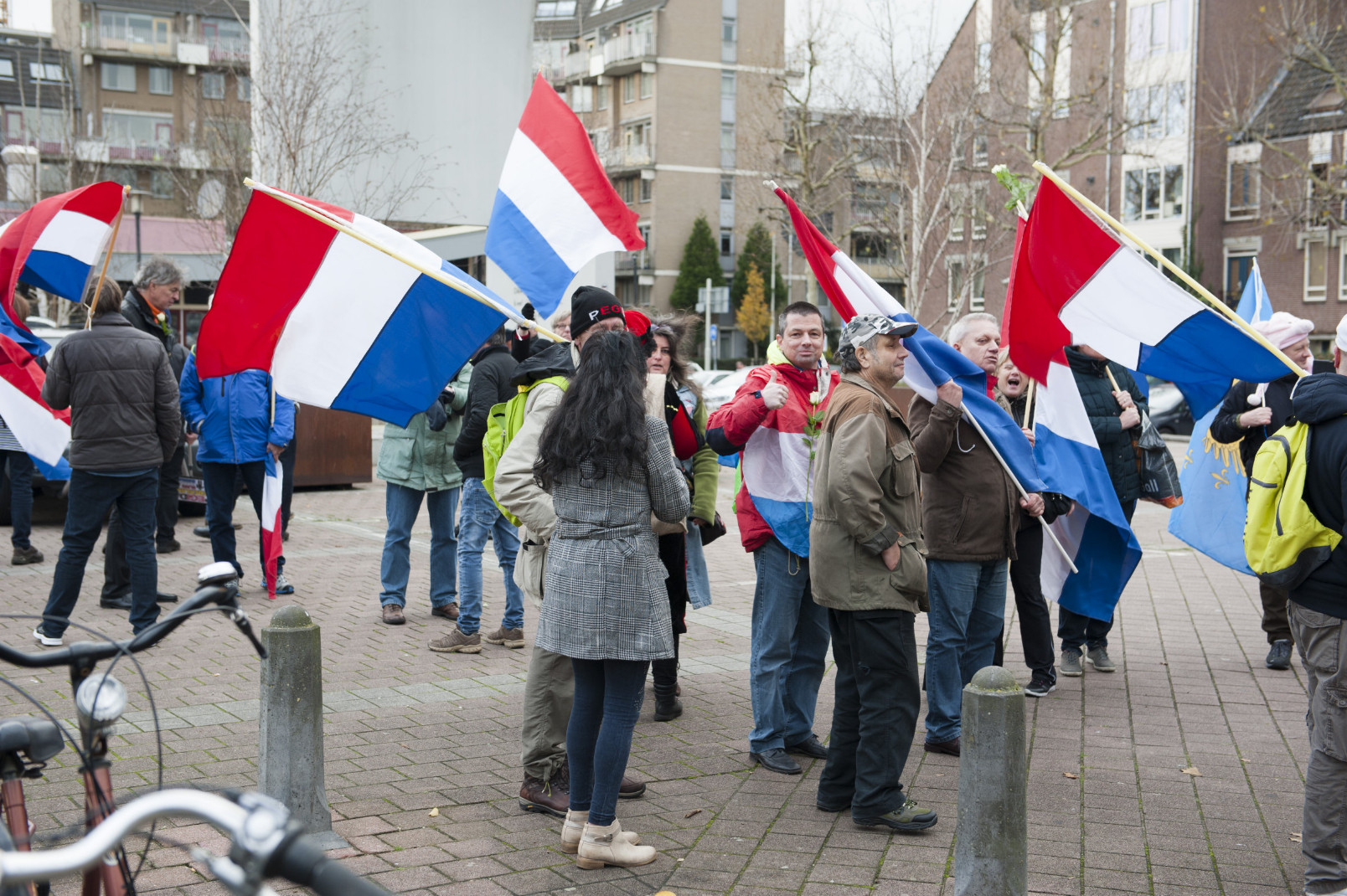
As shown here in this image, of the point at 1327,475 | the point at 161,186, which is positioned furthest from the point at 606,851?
the point at 161,186

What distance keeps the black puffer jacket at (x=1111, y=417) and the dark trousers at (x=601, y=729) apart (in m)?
3.89

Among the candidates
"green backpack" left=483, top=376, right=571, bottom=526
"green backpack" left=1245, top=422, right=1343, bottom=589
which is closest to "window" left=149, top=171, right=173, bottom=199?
"green backpack" left=483, top=376, right=571, bottom=526

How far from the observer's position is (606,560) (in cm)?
436

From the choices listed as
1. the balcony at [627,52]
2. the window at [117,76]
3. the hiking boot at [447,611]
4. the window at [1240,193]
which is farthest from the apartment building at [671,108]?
the hiking boot at [447,611]

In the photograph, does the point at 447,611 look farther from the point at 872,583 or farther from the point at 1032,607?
the point at 872,583

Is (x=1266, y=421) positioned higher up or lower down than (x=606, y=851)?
higher up

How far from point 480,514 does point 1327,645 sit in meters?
5.14

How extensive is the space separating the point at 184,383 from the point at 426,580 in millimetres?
2431

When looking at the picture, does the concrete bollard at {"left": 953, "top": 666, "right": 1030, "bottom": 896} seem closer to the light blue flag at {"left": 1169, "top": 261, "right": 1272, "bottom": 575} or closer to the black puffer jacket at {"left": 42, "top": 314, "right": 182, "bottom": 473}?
the light blue flag at {"left": 1169, "top": 261, "right": 1272, "bottom": 575}

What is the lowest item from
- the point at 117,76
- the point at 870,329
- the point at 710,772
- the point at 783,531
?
the point at 710,772

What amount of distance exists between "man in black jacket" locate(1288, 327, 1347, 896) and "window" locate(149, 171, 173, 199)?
52564mm

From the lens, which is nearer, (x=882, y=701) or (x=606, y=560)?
(x=606, y=560)

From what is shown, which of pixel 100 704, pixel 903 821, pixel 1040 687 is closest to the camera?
pixel 100 704

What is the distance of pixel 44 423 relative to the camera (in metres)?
8.50
